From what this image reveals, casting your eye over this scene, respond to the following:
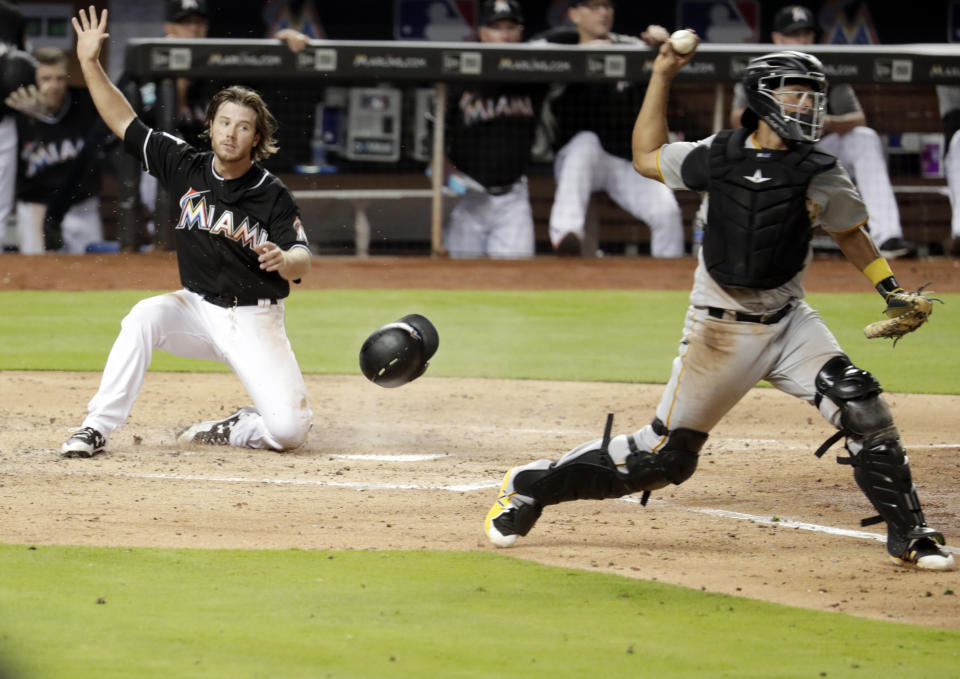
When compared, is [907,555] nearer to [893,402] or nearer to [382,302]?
[893,402]

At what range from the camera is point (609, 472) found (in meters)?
4.66

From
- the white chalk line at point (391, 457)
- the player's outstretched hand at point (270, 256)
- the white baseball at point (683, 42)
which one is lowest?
the white chalk line at point (391, 457)

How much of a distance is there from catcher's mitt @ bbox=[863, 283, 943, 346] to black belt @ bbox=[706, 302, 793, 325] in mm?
282

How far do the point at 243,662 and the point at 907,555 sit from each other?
2.22 meters

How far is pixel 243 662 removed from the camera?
3.42 meters

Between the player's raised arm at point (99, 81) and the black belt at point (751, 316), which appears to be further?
the player's raised arm at point (99, 81)

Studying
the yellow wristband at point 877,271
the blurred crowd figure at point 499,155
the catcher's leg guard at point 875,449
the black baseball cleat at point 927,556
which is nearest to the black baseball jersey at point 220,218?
the yellow wristband at point 877,271

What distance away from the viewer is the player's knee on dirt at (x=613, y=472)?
463 centimetres

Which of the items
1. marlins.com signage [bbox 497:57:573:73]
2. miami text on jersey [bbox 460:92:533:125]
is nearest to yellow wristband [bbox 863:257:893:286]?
marlins.com signage [bbox 497:57:573:73]

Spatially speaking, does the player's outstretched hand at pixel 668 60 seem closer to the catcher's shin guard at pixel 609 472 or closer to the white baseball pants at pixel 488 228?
the catcher's shin guard at pixel 609 472

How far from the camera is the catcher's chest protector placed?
454 centimetres

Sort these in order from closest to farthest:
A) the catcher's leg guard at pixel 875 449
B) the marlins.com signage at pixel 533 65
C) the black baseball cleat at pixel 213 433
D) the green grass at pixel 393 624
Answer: the green grass at pixel 393 624
the catcher's leg guard at pixel 875 449
the black baseball cleat at pixel 213 433
the marlins.com signage at pixel 533 65

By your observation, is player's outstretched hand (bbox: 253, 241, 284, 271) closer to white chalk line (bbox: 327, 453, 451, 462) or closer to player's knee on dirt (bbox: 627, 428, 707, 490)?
white chalk line (bbox: 327, 453, 451, 462)

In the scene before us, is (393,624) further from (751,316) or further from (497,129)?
(497,129)
